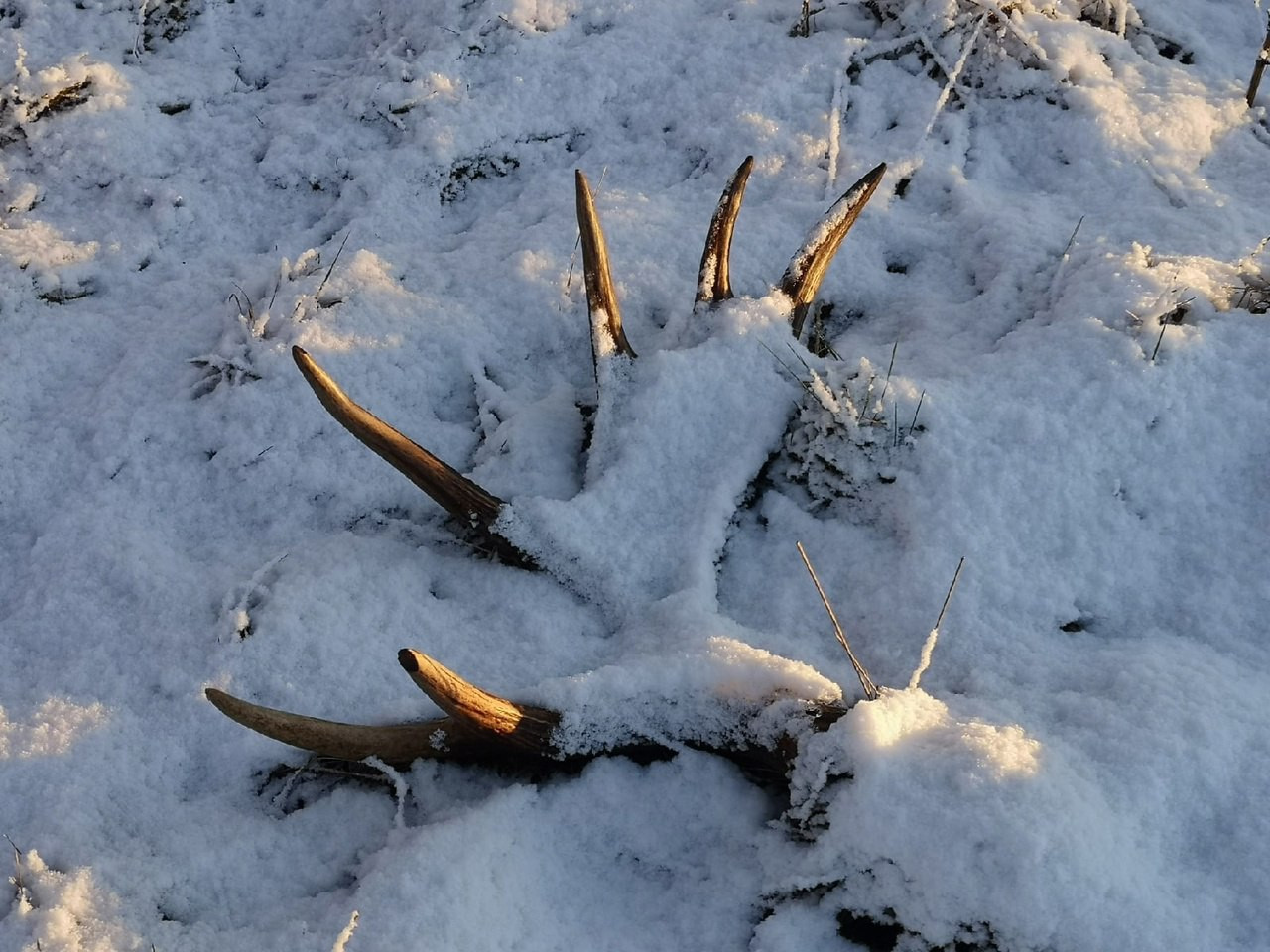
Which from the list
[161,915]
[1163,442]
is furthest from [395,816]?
[1163,442]

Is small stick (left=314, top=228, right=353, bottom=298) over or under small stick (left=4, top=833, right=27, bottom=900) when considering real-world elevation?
over

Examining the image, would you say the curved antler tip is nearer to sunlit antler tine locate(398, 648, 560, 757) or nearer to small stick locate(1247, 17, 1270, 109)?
sunlit antler tine locate(398, 648, 560, 757)

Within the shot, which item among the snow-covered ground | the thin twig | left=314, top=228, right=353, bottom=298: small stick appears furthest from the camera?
left=314, top=228, right=353, bottom=298: small stick

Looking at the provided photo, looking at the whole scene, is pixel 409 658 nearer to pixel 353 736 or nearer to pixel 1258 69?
pixel 353 736

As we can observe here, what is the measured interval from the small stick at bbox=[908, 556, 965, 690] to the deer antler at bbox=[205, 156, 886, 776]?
0.15 meters

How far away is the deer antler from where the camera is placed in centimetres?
160

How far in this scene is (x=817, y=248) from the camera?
7.52 feet

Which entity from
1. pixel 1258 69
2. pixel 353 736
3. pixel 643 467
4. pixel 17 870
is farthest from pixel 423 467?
pixel 1258 69

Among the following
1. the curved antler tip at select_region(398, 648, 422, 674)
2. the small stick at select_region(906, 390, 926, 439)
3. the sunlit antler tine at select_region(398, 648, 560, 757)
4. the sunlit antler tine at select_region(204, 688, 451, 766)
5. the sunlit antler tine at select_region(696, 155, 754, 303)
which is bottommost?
the sunlit antler tine at select_region(204, 688, 451, 766)

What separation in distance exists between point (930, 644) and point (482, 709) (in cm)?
77

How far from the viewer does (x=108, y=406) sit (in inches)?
96.3

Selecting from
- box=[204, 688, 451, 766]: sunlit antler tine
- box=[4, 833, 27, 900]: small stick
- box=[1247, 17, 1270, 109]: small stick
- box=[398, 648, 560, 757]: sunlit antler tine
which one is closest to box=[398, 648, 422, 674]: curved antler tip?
box=[398, 648, 560, 757]: sunlit antler tine

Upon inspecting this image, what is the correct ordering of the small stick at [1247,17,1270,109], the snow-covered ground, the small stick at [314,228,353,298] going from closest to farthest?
1. the snow-covered ground
2. the small stick at [314,228,353,298]
3. the small stick at [1247,17,1270,109]

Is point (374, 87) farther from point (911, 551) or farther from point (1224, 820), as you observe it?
point (1224, 820)
